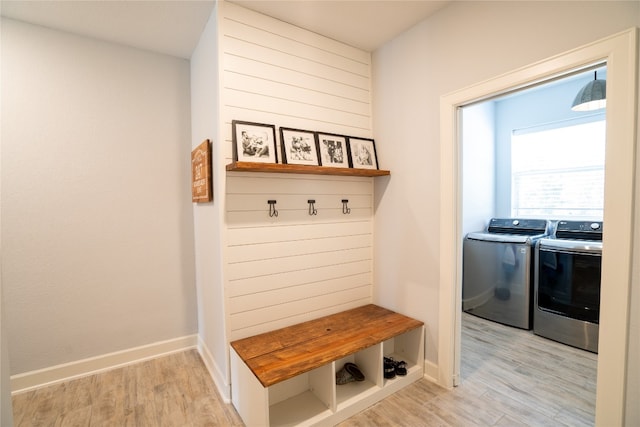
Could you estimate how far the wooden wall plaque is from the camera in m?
2.14

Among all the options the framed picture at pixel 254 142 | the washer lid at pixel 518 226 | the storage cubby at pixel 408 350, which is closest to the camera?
the framed picture at pixel 254 142

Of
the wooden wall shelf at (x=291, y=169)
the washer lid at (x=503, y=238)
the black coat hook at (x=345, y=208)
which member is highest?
the wooden wall shelf at (x=291, y=169)

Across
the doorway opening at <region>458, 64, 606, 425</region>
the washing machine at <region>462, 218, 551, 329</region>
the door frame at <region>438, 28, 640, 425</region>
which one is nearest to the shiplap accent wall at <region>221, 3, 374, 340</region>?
the doorway opening at <region>458, 64, 606, 425</region>

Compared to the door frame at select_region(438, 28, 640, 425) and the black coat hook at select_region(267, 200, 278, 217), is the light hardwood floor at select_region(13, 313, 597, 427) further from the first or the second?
the black coat hook at select_region(267, 200, 278, 217)

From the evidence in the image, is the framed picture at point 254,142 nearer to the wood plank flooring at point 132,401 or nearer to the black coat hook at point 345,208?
the black coat hook at point 345,208

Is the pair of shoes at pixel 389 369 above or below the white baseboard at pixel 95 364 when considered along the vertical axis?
above

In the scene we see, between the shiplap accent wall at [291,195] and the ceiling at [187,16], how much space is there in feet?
0.39

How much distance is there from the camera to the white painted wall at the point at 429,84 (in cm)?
154

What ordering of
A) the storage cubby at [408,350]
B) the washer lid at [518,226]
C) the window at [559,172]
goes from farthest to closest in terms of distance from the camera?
the washer lid at [518,226] → the window at [559,172] → the storage cubby at [408,350]

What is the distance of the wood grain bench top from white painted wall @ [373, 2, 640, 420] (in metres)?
0.29

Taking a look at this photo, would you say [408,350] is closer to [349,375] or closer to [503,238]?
[349,375]

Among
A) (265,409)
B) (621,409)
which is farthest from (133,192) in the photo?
(621,409)

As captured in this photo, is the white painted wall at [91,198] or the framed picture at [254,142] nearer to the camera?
the framed picture at [254,142]

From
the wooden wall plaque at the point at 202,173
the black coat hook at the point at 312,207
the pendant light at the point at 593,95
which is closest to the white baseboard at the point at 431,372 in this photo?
the black coat hook at the point at 312,207
